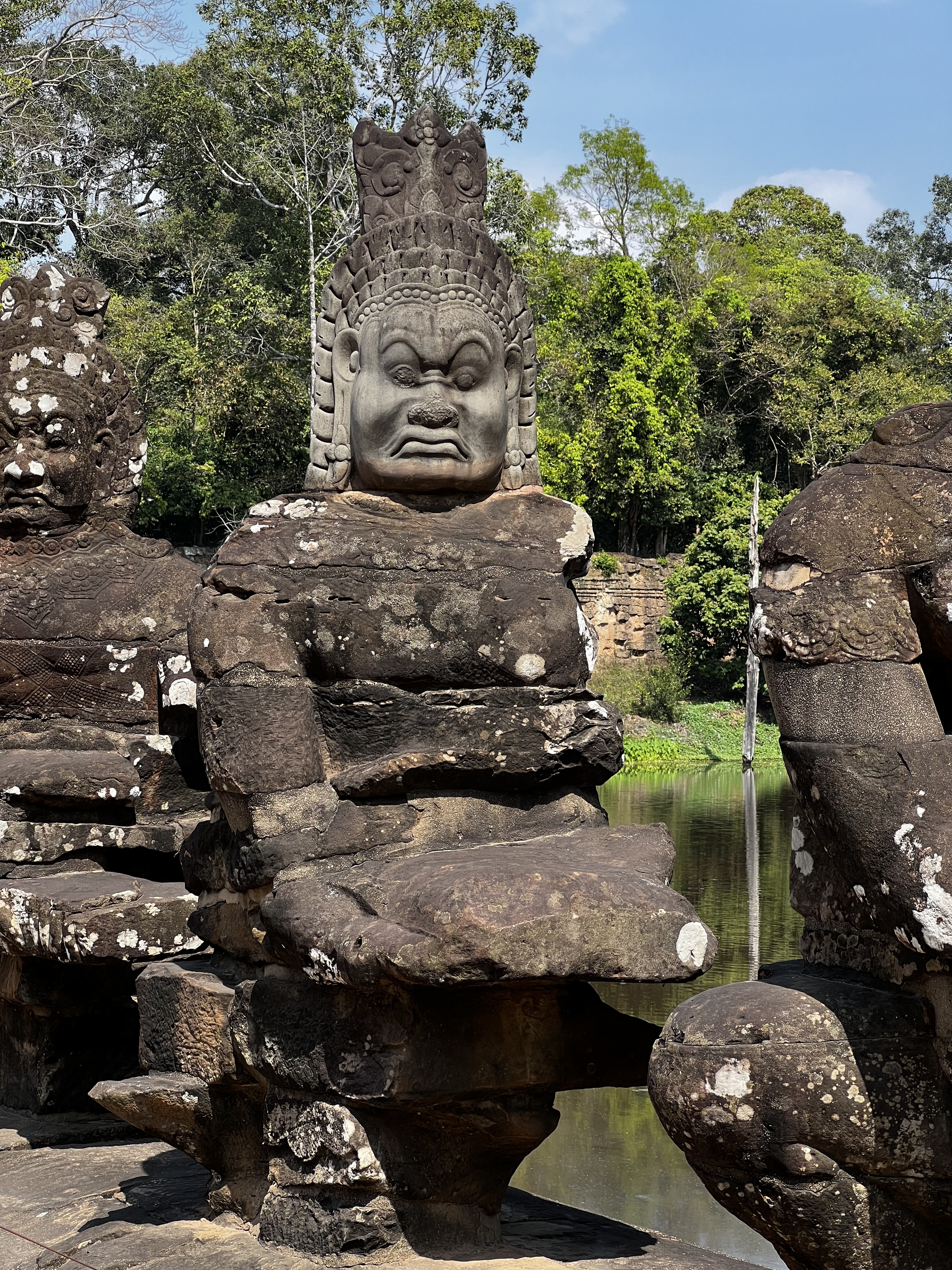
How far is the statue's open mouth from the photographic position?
425 centimetres

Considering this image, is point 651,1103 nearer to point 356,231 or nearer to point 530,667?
point 530,667

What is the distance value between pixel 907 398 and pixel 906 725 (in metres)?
25.9

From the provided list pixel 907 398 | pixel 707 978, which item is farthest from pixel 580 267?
pixel 707 978

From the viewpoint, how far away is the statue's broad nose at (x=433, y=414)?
423 centimetres

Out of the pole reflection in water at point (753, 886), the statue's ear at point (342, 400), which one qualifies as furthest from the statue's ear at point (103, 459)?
the pole reflection in water at point (753, 886)

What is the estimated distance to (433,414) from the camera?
423 cm

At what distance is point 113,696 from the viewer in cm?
580

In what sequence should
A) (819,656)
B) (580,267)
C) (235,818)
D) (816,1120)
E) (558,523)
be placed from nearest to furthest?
(816,1120), (819,656), (235,818), (558,523), (580,267)

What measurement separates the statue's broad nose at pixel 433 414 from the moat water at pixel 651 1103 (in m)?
1.78

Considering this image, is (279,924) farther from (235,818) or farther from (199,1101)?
(199,1101)

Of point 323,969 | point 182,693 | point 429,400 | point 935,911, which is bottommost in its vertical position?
point 323,969

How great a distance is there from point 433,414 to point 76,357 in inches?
93.1

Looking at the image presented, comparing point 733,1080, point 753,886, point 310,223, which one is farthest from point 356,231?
point 733,1080

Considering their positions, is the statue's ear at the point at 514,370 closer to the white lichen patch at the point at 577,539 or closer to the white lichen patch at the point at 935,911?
the white lichen patch at the point at 577,539
